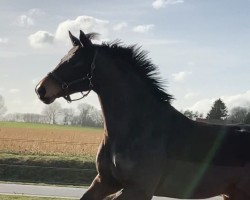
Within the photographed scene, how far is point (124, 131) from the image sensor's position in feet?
17.9

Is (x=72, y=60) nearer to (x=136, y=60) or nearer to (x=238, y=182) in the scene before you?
(x=136, y=60)

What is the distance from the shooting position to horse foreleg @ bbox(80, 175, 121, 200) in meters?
5.45

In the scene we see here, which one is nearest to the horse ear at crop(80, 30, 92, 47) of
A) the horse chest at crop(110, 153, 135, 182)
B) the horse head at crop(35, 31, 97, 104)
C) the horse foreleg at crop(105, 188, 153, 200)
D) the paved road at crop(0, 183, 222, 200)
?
the horse head at crop(35, 31, 97, 104)

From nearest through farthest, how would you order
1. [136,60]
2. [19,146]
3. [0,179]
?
[136,60] → [0,179] → [19,146]

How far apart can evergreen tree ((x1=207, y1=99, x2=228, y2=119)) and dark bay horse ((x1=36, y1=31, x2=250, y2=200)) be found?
102ft

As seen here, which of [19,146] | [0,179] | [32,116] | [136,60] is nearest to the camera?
[136,60]

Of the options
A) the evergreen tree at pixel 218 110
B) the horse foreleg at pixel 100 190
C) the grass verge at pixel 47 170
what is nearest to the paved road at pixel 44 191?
the grass verge at pixel 47 170

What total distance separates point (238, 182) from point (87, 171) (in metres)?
12.8

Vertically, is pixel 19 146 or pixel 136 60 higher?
pixel 136 60

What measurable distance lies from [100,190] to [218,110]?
113 ft

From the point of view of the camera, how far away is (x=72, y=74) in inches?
220

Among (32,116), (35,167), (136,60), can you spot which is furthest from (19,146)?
(32,116)

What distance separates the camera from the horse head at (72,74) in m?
5.48

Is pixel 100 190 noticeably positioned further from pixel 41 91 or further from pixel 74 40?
Answer: pixel 74 40
